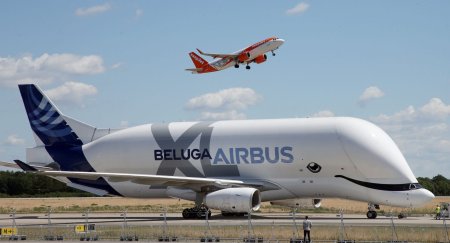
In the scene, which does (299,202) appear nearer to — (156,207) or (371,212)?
(371,212)

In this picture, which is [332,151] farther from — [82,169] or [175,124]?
[82,169]

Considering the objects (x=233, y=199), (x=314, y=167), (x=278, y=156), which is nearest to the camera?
(x=233, y=199)

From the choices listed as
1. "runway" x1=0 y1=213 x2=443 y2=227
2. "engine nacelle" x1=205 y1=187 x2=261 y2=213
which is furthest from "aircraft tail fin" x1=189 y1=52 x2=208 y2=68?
"engine nacelle" x1=205 y1=187 x2=261 y2=213

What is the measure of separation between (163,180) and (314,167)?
7.92 m

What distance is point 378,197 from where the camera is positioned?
43250 millimetres

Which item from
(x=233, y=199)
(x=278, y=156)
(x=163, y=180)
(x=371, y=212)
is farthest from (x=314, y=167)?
(x=163, y=180)

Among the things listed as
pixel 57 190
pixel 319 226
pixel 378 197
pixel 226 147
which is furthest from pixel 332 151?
pixel 57 190

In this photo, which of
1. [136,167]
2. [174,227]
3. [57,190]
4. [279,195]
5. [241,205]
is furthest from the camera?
[57,190]

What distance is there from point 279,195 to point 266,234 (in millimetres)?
14023

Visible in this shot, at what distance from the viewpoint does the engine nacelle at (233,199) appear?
4216cm

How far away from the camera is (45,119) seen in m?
53.5

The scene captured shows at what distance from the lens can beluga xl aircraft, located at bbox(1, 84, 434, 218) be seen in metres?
43.1

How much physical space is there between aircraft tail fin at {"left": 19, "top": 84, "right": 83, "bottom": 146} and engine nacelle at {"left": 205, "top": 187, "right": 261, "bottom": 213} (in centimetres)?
1321

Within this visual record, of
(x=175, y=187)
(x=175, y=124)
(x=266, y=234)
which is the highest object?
(x=175, y=124)
